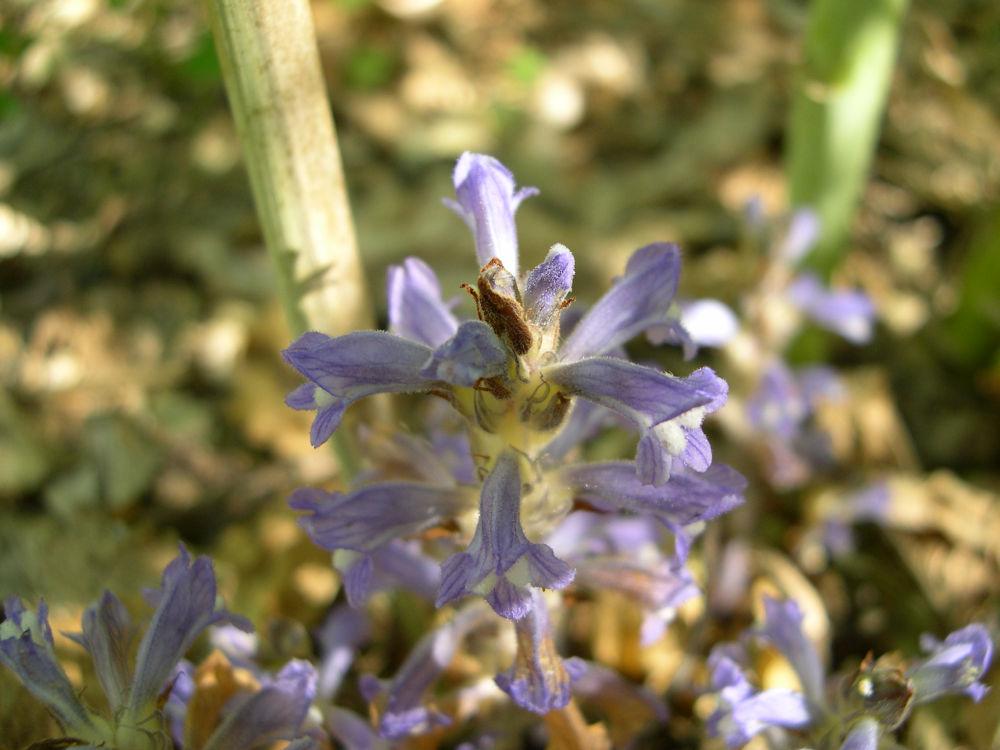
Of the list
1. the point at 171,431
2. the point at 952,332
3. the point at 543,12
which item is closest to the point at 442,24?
the point at 543,12

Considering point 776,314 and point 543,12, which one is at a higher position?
point 543,12

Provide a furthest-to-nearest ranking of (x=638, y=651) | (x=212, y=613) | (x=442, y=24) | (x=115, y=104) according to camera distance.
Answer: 1. (x=442, y=24)
2. (x=115, y=104)
3. (x=638, y=651)
4. (x=212, y=613)

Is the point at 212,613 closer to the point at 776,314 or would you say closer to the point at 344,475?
the point at 344,475

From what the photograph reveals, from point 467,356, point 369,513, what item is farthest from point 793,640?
point 467,356

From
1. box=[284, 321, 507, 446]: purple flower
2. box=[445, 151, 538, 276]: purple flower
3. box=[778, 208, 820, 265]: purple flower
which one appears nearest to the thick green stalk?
box=[778, 208, 820, 265]: purple flower

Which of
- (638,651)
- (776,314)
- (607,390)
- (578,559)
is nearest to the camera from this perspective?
(607,390)

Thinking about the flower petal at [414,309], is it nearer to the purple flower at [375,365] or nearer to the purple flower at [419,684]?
the purple flower at [375,365]
